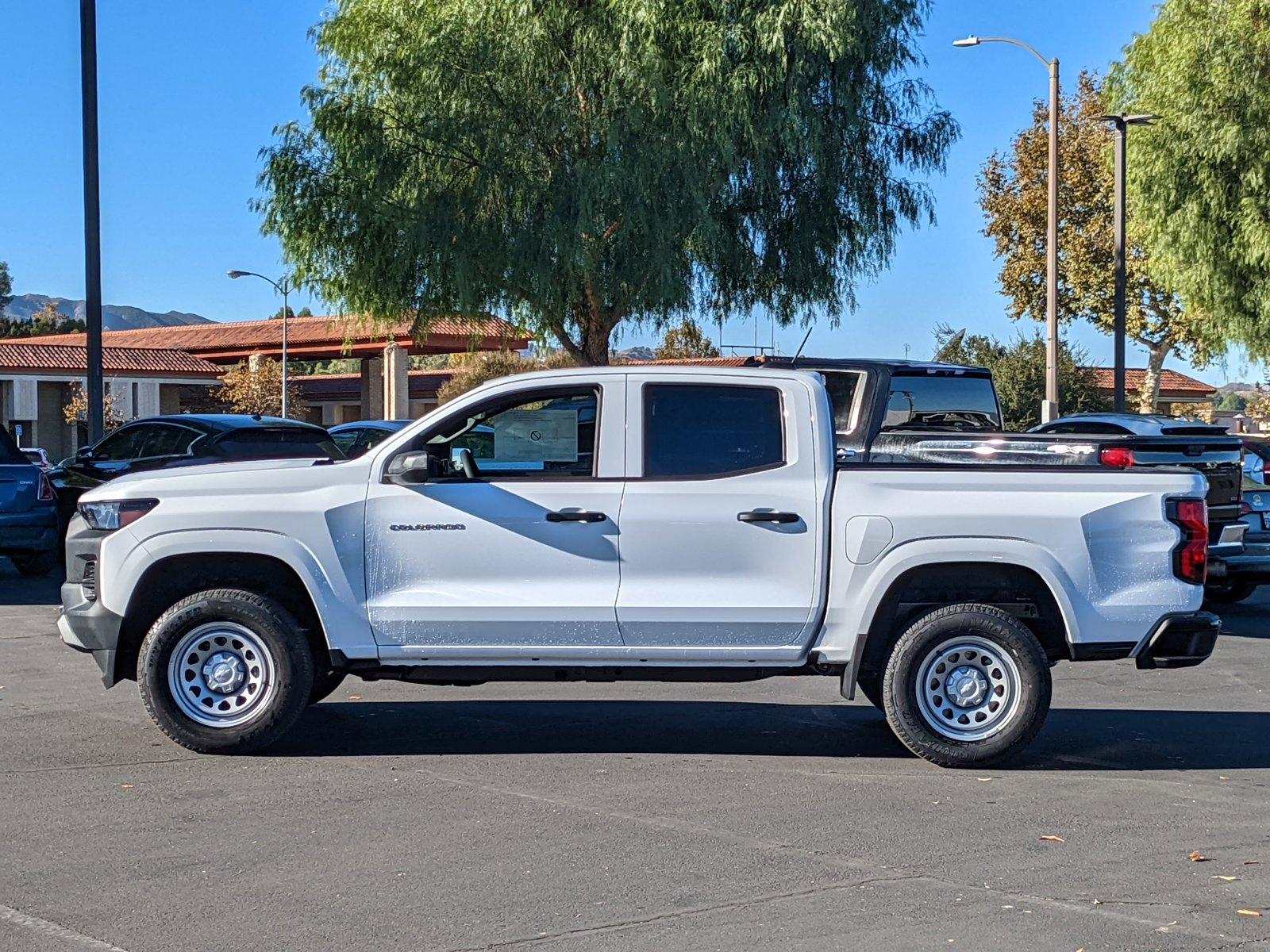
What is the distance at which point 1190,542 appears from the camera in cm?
799

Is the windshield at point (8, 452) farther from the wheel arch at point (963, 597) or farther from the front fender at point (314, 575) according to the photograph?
the wheel arch at point (963, 597)

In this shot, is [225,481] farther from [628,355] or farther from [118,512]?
[628,355]

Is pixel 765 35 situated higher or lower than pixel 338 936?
higher

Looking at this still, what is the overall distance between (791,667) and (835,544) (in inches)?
26.3

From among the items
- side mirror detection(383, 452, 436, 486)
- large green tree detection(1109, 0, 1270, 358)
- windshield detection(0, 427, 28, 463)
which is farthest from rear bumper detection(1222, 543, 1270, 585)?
large green tree detection(1109, 0, 1270, 358)

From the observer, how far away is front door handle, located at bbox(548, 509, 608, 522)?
793 cm

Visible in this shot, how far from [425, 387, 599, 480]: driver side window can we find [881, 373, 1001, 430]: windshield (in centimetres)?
550

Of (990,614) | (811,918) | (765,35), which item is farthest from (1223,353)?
(811,918)

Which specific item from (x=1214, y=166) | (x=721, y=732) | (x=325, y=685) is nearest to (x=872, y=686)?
(x=721, y=732)

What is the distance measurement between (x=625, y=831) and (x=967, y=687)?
2255 millimetres

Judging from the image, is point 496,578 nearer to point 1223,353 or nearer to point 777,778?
point 777,778

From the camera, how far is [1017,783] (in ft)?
25.3

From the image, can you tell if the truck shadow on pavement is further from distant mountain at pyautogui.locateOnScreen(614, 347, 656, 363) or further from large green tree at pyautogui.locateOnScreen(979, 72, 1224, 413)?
large green tree at pyautogui.locateOnScreen(979, 72, 1224, 413)

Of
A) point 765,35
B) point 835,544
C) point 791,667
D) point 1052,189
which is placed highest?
point 765,35
